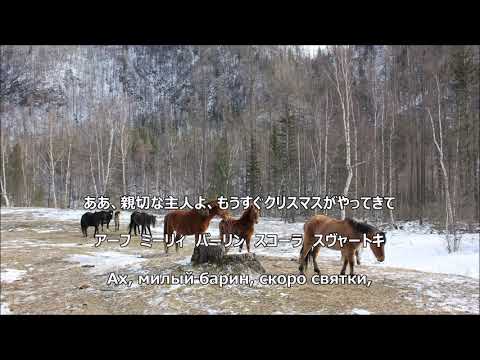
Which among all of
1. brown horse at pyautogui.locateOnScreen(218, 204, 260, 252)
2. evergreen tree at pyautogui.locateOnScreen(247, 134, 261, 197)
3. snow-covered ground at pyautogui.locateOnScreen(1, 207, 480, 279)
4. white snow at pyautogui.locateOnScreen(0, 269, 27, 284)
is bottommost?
snow-covered ground at pyautogui.locateOnScreen(1, 207, 480, 279)

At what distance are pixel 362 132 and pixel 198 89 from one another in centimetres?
938

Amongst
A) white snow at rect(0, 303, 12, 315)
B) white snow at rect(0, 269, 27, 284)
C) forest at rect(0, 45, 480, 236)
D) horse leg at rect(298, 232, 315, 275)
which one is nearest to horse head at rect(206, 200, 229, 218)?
horse leg at rect(298, 232, 315, 275)

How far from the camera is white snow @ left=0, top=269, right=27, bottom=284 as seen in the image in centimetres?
237

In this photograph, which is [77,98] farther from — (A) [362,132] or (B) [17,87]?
(A) [362,132]

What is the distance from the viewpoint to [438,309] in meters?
2.86

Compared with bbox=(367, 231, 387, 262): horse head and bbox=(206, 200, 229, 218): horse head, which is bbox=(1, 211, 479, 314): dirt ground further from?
bbox=(206, 200, 229, 218): horse head

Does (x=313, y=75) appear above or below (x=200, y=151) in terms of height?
above

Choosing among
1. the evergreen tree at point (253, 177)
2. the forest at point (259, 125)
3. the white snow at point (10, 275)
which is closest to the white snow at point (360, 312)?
the white snow at point (10, 275)

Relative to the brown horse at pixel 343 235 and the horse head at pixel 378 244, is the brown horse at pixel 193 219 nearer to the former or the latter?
the brown horse at pixel 343 235

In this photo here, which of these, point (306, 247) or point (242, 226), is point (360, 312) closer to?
point (306, 247)

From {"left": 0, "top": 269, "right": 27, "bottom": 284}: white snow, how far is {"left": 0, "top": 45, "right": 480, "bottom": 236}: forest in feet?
5.15

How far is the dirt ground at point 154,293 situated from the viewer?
8.00 ft
